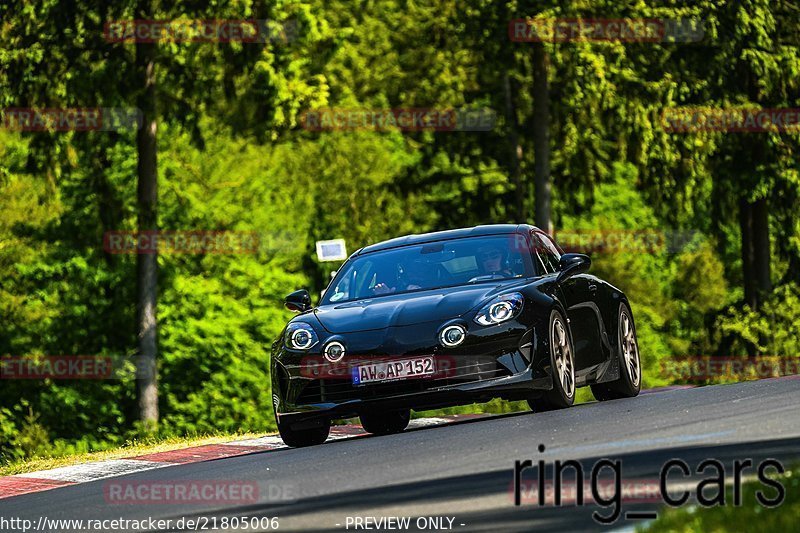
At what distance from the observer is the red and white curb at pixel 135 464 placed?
13688 millimetres

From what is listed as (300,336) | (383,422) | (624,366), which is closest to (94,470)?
(300,336)

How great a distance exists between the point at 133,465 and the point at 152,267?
1685 cm

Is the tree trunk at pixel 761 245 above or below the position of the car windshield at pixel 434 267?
below

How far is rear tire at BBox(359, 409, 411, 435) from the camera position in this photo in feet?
51.1

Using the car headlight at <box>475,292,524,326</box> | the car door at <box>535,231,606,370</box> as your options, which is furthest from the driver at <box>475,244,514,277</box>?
the car headlight at <box>475,292,524,326</box>

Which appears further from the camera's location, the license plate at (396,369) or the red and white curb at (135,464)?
the red and white curb at (135,464)

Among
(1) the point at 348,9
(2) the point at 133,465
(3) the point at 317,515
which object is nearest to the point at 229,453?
(2) the point at 133,465

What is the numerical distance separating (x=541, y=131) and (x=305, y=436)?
21496 mm

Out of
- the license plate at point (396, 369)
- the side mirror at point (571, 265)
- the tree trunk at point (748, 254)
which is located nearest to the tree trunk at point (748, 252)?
the tree trunk at point (748, 254)

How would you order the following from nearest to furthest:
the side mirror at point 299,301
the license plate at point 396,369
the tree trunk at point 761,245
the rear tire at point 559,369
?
the license plate at point 396,369 → the rear tire at point 559,369 → the side mirror at point 299,301 → the tree trunk at point 761,245

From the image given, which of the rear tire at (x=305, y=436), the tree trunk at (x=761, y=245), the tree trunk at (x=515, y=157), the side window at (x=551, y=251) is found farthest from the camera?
the tree trunk at (x=515, y=157)

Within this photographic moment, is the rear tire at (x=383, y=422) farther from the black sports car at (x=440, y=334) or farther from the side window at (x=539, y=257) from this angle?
the side window at (x=539, y=257)

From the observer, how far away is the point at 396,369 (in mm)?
13414

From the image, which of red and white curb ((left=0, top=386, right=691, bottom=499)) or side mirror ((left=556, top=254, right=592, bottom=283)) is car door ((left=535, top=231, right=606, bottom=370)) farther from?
red and white curb ((left=0, top=386, right=691, bottom=499))
